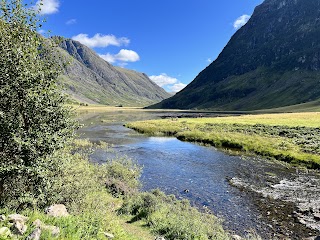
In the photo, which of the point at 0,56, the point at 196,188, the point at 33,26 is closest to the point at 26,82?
the point at 0,56

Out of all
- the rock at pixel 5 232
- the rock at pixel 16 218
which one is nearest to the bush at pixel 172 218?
the rock at pixel 16 218

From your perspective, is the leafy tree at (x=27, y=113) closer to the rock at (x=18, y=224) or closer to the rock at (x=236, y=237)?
the rock at (x=18, y=224)

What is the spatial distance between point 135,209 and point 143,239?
5.87 meters

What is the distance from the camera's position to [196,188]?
96.0 feet

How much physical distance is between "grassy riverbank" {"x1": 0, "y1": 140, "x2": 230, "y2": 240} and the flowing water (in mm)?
3336

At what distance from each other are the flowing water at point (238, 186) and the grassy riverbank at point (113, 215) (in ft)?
10.9

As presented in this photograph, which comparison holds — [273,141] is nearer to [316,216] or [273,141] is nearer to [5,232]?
[316,216]

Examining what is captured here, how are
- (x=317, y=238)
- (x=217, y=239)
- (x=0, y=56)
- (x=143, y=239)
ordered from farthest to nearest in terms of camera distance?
(x=317, y=238), (x=217, y=239), (x=143, y=239), (x=0, y=56)

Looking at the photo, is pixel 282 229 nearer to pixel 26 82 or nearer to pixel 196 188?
pixel 196 188

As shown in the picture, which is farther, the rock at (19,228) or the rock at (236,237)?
the rock at (236,237)

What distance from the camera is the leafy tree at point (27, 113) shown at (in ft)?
38.4

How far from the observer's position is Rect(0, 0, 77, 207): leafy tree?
11.7 m

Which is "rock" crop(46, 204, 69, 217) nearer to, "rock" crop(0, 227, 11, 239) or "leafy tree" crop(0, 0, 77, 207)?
"leafy tree" crop(0, 0, 77, 207)

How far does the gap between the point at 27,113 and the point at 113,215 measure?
838 centimetres
